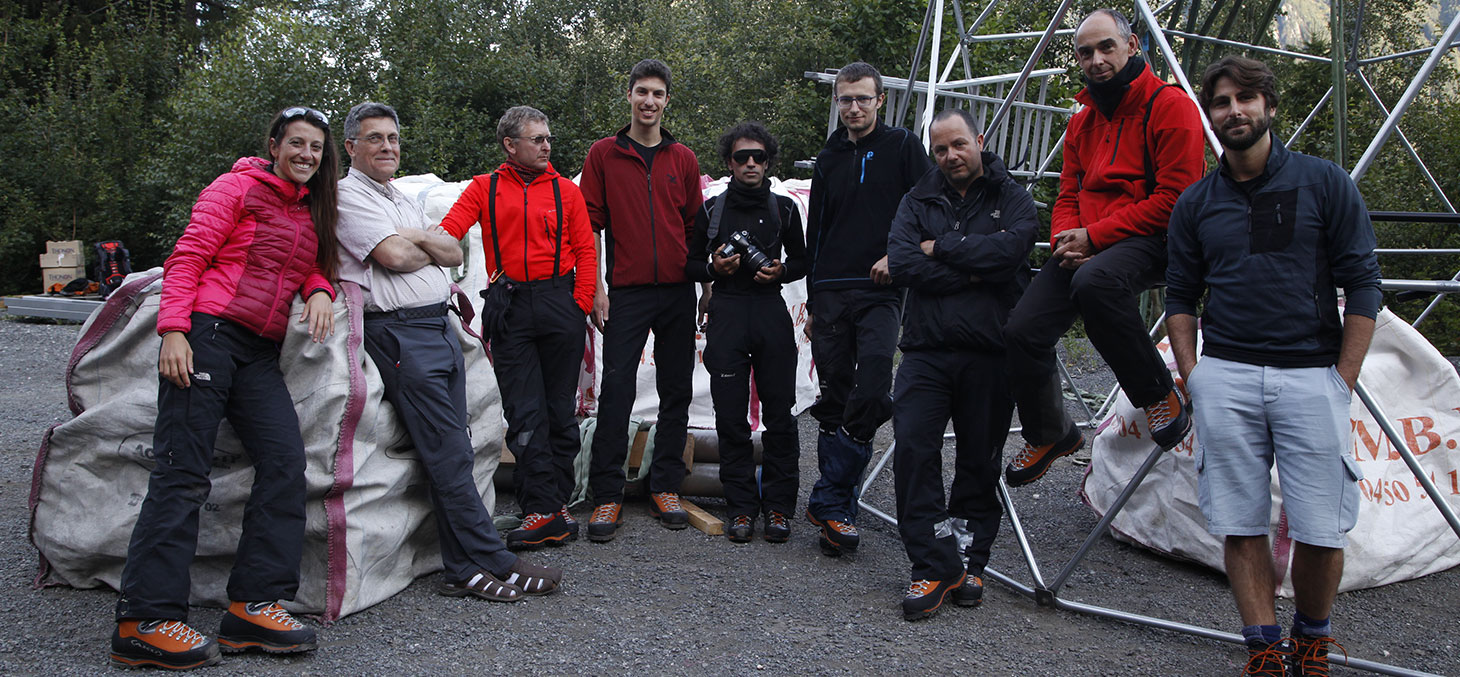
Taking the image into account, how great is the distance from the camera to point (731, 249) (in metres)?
4.54

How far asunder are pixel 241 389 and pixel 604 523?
5.92 ft

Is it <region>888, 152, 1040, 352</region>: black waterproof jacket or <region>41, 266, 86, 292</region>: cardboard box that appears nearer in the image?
<region>888, 152, 1040, 352</region>: black waterproof jacket

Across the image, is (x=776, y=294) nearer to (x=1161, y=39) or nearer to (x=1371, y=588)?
(x=1161, y=39)

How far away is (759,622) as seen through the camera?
368 cm

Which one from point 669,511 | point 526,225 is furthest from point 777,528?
point 526,225

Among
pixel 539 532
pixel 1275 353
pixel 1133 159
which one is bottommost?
pixel 539 532

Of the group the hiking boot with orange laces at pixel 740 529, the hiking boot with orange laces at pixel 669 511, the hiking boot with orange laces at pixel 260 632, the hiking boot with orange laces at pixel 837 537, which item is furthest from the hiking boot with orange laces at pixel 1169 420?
the hiking boot with orange laces at pixel 260 632

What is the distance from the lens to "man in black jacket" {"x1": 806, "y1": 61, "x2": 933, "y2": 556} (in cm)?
432

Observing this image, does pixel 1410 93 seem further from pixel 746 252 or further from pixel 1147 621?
pixel 746 252

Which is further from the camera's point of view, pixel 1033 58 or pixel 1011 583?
pixel 1033 58

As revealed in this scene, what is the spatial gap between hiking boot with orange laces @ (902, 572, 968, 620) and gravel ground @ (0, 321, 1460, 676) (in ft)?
0.17

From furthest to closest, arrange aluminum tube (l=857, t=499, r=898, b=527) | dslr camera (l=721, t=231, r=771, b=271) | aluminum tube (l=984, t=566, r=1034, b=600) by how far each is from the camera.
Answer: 1. aluminum tube (l=857, t=499, r=898, b=527)
2. dslr camera (l=721, t=231, r=771, b=271)
3. aluminum tube (l=984, t=566, r=1034, b=600)

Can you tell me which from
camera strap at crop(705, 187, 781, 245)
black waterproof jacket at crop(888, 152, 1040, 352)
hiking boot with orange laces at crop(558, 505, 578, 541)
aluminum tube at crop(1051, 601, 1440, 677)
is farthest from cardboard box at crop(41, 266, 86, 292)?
aluminum tube at crop(1051, 601, 1440, 677)

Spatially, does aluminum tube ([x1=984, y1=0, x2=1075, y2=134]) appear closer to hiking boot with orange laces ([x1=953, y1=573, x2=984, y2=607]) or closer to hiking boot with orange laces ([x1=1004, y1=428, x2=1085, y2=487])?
hiking boot with orange laces ([x1=1004, y1=428, x2=1085, y2=487])
